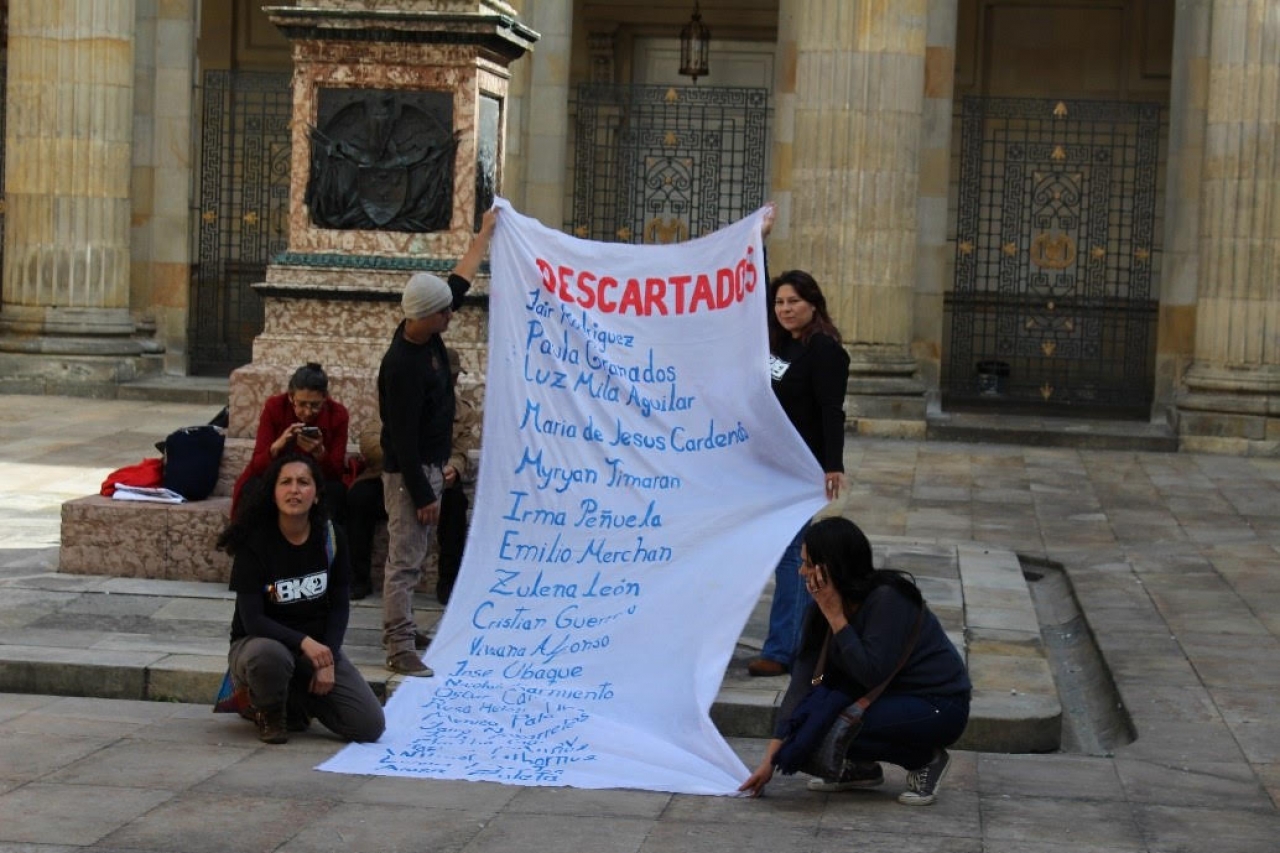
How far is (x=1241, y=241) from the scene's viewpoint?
20172 mm

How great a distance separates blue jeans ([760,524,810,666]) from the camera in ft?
29.3

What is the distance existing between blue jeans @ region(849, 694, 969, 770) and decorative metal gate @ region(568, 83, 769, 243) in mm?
15957

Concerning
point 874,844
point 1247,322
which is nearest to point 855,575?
point 874,844

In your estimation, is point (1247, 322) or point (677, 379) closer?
point (677, 379)

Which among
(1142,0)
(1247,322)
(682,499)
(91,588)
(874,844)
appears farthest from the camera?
(1142,0)

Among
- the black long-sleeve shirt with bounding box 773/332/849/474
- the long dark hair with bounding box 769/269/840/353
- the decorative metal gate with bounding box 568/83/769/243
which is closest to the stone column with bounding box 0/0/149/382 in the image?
the decorative metal gate with bounding box 568/83/769/243

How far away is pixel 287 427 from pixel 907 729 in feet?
11.4

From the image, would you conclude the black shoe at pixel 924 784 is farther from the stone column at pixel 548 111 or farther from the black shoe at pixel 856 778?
the stone column at pixel 548 111

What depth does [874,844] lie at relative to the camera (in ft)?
22.0

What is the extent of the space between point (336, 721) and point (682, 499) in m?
1.65

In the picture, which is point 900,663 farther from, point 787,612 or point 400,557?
point 400,557

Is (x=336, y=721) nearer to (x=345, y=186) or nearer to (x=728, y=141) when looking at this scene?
(x=345, y=186)

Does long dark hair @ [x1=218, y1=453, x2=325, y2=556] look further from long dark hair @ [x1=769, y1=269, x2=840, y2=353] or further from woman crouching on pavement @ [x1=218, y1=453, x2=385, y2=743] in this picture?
long dark hair @ [x1=769, y1=269, x2=840, y2=353]

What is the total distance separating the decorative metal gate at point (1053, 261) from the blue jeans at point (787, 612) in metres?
14.7
